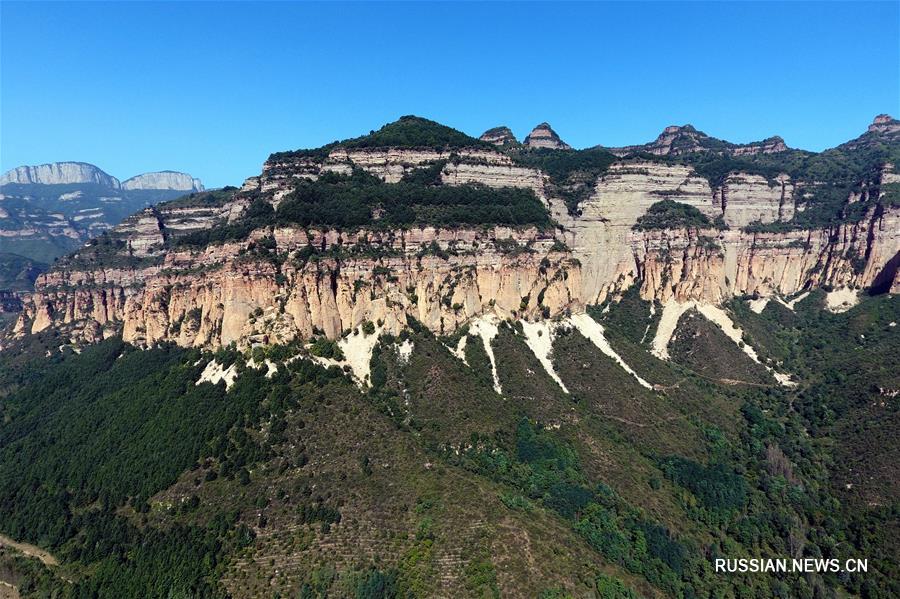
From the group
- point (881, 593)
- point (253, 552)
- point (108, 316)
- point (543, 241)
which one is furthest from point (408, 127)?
point (881, 593)

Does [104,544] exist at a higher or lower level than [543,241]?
lower

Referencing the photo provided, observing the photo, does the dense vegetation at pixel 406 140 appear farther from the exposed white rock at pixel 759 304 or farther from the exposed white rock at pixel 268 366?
the exposed white rock at pixel 759 304

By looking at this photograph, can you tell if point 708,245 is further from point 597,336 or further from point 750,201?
point 597,336

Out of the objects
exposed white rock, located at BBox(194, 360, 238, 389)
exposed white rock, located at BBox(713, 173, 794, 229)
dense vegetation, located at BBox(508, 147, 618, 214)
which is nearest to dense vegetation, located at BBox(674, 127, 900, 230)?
exposed white rock, located at BBox(713, 173, 794, 229)

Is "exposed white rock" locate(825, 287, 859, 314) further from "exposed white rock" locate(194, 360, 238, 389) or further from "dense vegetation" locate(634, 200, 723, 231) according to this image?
"exposed white rock" locate(194, 360, 238, 389)

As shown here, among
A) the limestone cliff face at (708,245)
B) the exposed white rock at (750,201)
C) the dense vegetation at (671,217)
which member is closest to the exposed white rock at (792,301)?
the limestone cliff face at (708,245)

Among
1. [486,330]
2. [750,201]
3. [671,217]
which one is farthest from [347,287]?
[750,201]

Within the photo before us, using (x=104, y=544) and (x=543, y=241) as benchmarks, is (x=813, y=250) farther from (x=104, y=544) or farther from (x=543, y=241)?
(x=104, y=544)
